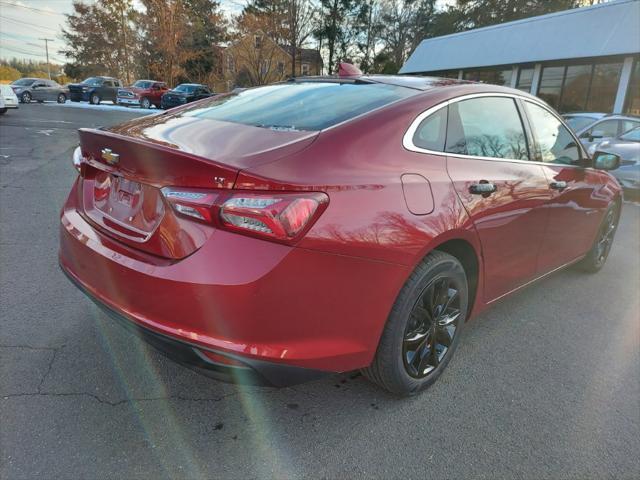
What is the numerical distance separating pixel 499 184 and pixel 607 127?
878cm

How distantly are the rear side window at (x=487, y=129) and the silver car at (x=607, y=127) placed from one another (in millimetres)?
7633

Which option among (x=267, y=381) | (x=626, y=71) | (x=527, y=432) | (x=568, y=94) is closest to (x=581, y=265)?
(x=527, y=432)

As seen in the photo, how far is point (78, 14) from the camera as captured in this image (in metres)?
43.7

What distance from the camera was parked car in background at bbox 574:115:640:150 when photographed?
30.9ft

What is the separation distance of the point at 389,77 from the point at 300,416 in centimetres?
219

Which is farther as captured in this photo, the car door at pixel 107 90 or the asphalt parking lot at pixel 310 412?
the car door at pixel 107 90

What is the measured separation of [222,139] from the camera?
2039 millimetres

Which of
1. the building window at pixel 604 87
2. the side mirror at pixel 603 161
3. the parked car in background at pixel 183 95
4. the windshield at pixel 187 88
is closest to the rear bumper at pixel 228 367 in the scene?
the side mirror at pixel 603 161

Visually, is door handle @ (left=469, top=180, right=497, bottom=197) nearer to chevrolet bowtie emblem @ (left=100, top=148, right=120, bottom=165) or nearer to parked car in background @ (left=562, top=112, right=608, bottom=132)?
chevrolet bowtie emblem @ (left=100, top=148, right=120, bottom=165)

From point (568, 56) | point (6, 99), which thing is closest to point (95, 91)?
point (6, 99)

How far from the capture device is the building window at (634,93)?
55.8ft

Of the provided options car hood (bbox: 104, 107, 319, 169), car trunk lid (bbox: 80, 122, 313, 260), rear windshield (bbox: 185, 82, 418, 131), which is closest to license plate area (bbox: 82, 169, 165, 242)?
car trunk lid (bbox: 80, 122, 313, 260)

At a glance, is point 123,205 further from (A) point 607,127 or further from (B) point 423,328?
(A) point 607,127

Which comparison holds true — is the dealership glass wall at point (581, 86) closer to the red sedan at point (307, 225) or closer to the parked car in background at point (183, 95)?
the parked car in background at point (183, 95)
